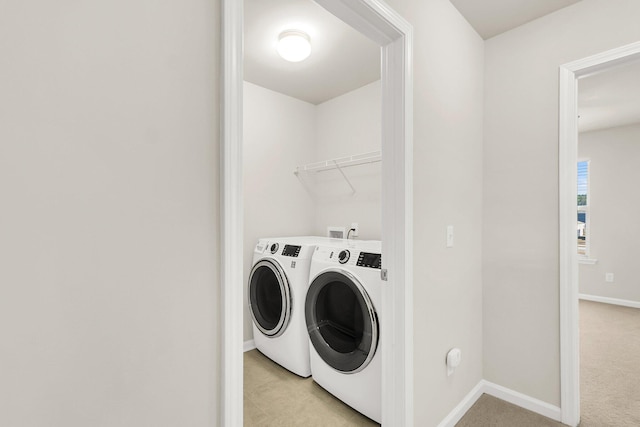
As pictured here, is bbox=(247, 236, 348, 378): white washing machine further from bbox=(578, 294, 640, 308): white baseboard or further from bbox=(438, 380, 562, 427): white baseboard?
bbox=(578, 294, 640, 308): white baseboard

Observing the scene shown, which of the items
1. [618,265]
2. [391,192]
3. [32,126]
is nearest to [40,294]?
[32,126]

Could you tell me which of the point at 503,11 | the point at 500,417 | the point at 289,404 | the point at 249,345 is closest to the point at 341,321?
the point at 289,404

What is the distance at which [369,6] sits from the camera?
1.21 metres

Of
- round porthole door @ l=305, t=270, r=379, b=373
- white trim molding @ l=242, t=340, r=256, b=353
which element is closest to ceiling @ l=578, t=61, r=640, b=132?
round porthole door @ l=305, t=270, r=379, b=373

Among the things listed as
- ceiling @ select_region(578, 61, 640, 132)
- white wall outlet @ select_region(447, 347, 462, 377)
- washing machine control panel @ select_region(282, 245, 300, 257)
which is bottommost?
white wall outlet @ select_region(447, 347, 462, 377)

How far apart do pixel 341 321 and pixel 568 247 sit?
1.41 m

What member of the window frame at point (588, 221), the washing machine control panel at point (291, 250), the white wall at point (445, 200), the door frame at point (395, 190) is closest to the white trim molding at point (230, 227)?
the door frame at point (395, 190)

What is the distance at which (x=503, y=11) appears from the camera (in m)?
1.80

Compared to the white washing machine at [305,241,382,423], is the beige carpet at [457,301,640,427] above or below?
below

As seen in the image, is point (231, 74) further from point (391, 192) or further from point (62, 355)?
point (391, 192)

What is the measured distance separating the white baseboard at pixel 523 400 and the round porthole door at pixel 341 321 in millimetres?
1009

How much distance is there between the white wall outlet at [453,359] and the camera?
168 cm

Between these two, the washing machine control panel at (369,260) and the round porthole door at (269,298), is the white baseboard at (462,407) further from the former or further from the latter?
the round porthole door at (269,298)

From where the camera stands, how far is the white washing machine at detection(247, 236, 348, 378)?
2.21 meters
